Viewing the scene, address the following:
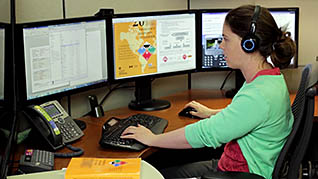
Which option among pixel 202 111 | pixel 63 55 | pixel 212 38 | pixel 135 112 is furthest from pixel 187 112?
pixel 63 55

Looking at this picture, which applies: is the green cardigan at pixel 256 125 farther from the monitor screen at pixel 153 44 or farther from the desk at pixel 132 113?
the monitor screen at pixel 153 44

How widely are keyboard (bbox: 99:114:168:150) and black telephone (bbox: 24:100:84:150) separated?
5.2 inches

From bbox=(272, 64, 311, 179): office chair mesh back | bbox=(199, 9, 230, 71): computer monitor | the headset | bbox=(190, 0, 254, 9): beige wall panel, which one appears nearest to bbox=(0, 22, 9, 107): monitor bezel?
the headset

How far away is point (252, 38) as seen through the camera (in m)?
A: 1.56

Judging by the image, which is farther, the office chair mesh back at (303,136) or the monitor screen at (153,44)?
the monitor screen at (153,44)

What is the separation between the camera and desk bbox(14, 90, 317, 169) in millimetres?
1731

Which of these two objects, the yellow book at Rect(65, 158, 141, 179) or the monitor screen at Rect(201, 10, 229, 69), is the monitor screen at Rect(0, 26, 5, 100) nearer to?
the yellow book at Rect(65, 158, 141, 179)

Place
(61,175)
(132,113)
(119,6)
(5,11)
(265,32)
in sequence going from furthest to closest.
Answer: (119,6) → (132,113) → (5,11) → (265,32) → (61,175)

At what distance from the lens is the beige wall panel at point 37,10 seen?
1.97m

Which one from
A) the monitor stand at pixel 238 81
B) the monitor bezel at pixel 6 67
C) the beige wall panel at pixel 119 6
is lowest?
the monitor stand at pixel 238 81

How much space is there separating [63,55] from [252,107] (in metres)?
0.87

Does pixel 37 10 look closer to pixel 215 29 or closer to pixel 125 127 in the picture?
pixel 125 127

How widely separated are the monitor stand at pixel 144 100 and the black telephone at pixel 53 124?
50 cm

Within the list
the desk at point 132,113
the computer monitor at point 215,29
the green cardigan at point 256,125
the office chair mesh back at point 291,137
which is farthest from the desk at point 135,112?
the office chair mesh back at point 291,137
